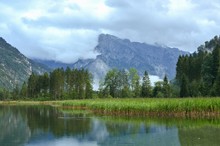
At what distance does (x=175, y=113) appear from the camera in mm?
45531

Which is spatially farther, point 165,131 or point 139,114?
point 139,114

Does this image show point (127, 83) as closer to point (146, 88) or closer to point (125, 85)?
point (125, 85)

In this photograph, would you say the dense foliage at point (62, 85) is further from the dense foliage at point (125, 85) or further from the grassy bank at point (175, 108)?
the grassy bank at point (175, 108)

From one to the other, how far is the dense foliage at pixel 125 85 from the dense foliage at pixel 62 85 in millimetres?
8479

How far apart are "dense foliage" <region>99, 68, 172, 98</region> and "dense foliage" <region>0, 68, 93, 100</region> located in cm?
848

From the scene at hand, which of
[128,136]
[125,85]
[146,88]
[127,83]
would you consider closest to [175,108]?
[128,136]

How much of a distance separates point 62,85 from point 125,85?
100.0 feet

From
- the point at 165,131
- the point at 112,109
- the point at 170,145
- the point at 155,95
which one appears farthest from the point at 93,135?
the point at 155,95

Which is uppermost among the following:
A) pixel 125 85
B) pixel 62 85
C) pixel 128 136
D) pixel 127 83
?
pixel 127 83

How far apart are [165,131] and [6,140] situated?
14.2 metres

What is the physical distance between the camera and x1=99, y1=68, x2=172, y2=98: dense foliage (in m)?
135

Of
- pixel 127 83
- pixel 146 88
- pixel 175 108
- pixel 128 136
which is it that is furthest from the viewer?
pixel 127 83

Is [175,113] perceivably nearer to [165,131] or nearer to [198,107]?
[198,107]

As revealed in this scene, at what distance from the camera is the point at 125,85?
153 meters
